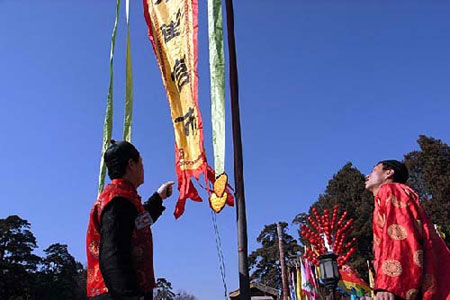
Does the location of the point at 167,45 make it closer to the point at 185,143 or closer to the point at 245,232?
the point at 185,143

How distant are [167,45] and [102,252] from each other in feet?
11.7

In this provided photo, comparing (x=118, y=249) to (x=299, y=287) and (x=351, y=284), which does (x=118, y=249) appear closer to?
(x=351, y=284)

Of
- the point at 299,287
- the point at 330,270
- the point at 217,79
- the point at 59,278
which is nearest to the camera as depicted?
the point at 217,79

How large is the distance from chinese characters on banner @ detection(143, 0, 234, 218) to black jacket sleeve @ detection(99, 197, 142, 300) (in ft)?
6.38

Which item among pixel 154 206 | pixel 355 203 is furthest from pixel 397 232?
pixel 355 203

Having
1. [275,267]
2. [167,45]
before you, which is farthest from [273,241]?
[167,45]

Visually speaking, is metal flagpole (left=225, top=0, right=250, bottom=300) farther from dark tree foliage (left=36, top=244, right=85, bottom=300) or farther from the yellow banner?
dark tree foliage (left=36, top=244, right=85, bottom=300)

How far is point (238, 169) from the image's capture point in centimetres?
380

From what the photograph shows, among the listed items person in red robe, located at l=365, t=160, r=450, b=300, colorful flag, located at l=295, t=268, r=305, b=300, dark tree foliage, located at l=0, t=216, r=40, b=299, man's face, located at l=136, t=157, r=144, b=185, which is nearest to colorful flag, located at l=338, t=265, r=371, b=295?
colorful flag, located at l=295, t=268, r=305, b=300

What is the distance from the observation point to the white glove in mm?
2828

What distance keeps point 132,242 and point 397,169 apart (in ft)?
5.97

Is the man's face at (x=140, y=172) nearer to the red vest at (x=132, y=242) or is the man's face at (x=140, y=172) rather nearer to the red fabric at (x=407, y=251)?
the red vest at (x=132, y=242)

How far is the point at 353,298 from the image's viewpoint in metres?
13.3

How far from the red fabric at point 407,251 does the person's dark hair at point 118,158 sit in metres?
1.47
